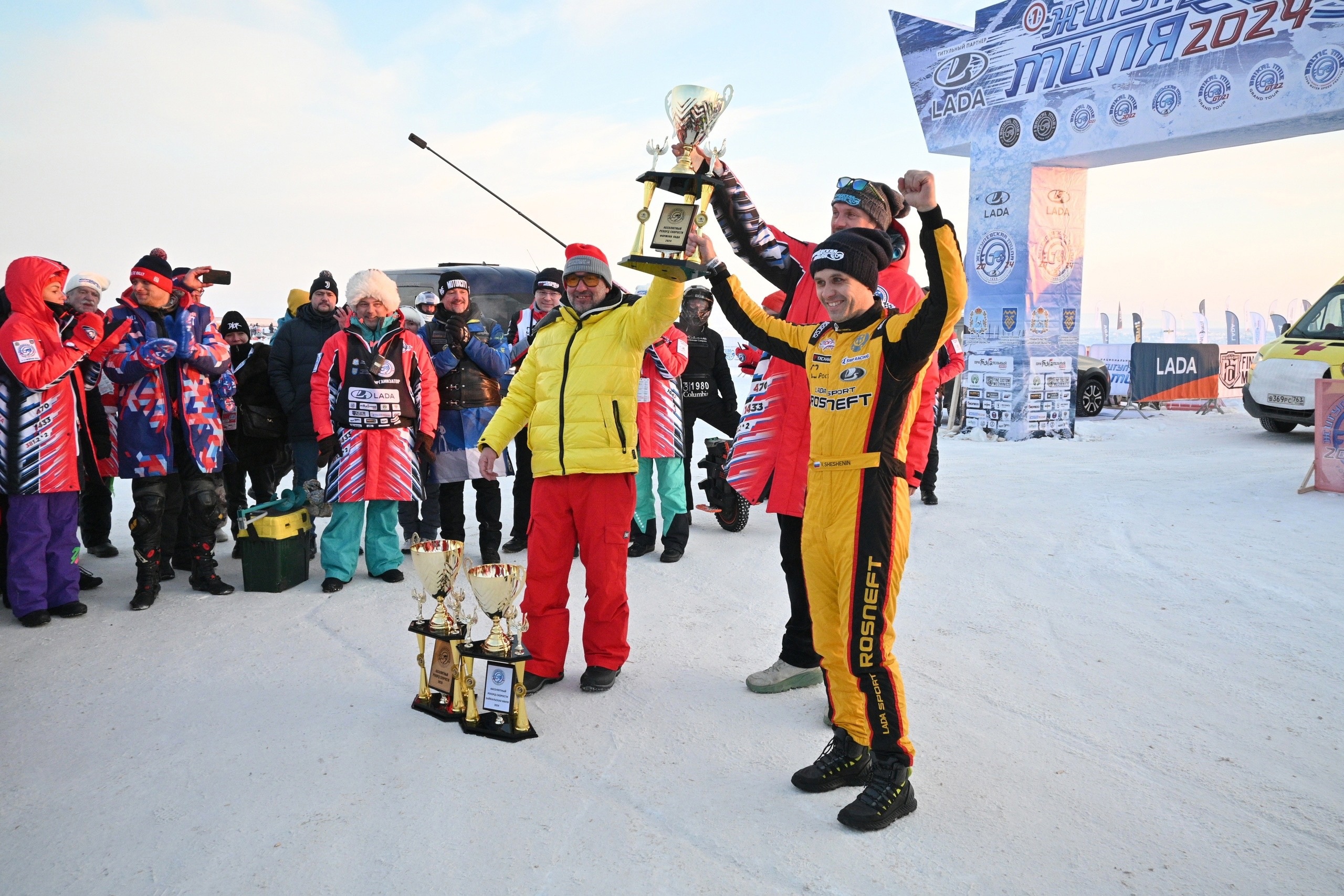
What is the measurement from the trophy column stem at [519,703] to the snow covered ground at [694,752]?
8 centimetres

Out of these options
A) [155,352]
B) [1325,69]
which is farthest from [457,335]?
[1325,69]

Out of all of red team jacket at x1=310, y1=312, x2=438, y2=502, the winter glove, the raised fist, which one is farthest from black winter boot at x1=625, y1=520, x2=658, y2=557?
the raised fist

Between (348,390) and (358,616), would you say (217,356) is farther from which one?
(358,616)

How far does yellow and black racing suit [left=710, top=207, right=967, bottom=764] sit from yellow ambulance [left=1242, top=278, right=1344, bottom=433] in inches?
440

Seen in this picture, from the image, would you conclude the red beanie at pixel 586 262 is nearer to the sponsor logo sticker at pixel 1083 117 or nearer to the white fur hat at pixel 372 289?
the white fur hat at pixel 372 289

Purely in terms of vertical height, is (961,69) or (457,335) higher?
(961,69)

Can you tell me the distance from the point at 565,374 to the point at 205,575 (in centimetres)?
314

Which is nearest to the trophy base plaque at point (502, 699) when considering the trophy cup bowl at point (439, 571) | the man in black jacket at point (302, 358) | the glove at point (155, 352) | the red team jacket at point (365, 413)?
the trophy cup bowl at point (439, 571)

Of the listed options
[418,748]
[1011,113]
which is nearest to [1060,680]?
[418,748]

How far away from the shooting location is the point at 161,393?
5371 mm

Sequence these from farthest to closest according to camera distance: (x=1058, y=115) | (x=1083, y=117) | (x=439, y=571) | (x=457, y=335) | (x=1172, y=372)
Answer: (x=1172, y=372), (x=1058, y=115), (x=1083, y=117), (x=457, y=335), (x=439, y=571)

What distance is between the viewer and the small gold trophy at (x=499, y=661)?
11.4 ft

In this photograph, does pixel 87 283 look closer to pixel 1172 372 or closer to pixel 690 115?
pixel 690 115

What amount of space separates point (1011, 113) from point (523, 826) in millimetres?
13538
